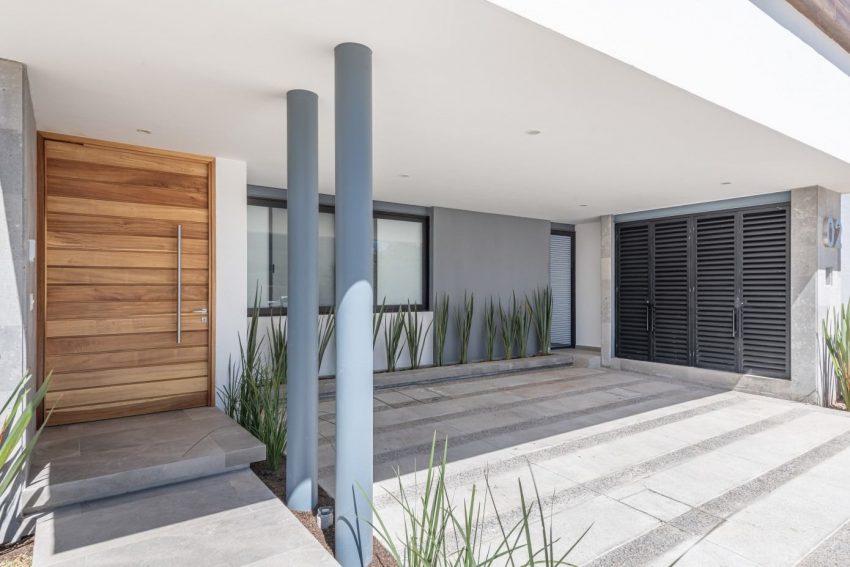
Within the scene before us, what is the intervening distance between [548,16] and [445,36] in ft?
1.45

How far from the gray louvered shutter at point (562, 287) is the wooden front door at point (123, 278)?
19.7 ft

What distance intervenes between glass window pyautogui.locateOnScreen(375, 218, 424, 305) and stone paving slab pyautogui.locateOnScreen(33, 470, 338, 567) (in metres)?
3.91

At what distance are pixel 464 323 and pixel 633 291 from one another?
8.34 ft

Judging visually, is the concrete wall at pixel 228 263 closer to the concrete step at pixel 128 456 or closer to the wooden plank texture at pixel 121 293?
the wooden plank texture at pixel 121 293

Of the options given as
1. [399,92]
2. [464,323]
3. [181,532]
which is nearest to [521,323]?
[464,323]

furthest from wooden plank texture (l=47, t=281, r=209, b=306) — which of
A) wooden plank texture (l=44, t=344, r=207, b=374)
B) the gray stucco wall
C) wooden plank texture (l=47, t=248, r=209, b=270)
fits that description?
the gray stucco wall

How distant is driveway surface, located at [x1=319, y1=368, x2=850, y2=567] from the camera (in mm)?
2494

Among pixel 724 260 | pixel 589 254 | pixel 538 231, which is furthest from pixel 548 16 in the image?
pixel 589 254

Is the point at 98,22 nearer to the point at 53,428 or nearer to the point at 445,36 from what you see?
the point at 445,36

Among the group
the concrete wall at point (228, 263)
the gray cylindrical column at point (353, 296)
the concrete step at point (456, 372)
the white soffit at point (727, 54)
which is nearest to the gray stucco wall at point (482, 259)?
the concrete step at point (456, 372)

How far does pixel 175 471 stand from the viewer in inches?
115

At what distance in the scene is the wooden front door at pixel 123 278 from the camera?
3.58m

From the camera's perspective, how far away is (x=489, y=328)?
7.30 m

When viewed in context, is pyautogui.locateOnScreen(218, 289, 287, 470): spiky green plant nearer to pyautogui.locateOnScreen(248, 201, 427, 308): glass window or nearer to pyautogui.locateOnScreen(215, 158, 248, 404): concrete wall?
pyautogui.locateOnScreen(215, 158, 248, 404): concrete wall
